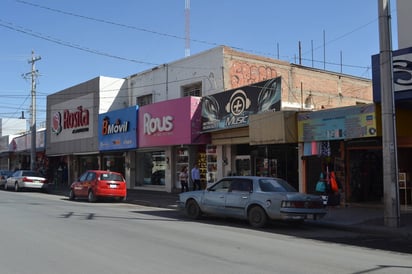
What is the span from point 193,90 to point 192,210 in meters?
13.0

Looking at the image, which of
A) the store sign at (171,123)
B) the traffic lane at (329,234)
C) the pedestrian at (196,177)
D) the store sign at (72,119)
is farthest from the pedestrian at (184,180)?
the store sign at (72,119)

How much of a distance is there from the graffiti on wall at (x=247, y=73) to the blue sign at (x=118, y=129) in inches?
301

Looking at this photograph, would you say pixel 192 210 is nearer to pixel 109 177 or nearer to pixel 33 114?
pixel 109 177

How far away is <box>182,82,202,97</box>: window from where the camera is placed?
87.8 feet

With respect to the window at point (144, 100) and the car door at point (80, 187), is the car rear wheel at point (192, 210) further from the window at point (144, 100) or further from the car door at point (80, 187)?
the window at point (144, 100)

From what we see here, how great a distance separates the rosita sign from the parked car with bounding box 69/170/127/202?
45.2ft

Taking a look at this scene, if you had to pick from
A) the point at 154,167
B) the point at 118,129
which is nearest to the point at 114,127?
the point at 118,129

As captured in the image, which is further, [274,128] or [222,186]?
[274,128]

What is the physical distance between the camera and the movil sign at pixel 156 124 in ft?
85.4

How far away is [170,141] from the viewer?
25.8 meters

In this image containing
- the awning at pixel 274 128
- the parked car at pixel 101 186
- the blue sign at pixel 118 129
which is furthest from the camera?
the blue sign at pixel 118 129

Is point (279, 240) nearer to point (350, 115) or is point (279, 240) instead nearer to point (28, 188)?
point (350, 115)

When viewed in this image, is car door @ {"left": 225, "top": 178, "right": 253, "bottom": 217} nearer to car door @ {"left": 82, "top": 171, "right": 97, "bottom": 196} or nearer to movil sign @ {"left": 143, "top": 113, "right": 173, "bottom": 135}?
car door @ {"left": 82, "top": 171, "right": 97, "bottom": 196}

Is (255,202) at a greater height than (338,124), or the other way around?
(338,124)
